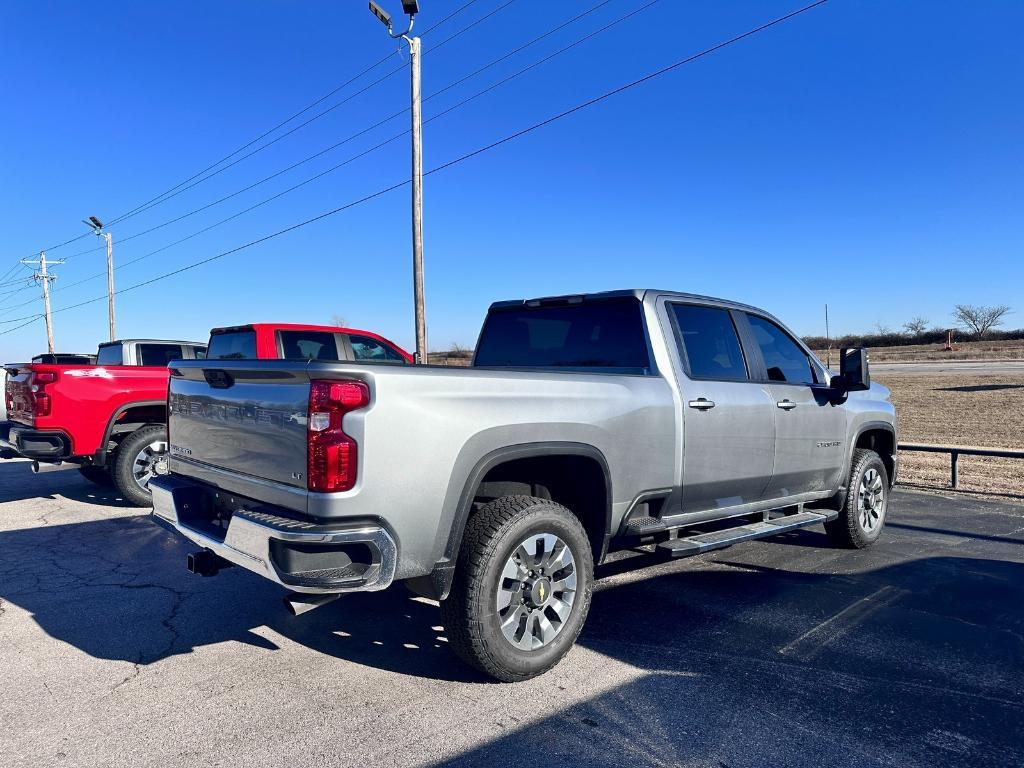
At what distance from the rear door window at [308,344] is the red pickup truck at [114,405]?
0.04ft

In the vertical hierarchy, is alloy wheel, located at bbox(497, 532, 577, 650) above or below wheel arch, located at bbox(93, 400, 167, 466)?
below

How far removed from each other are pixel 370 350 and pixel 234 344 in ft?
4.99

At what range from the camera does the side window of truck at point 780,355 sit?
5.03 meters

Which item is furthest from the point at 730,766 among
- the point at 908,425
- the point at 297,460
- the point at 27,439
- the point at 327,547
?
the point at 908,425

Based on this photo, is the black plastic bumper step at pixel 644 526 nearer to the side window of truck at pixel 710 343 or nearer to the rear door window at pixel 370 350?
the side window of truck at pixel 710 343

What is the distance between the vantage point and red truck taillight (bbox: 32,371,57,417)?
6746 mm

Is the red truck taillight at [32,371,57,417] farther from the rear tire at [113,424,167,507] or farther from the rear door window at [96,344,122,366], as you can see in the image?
the rear door window at [96,344,122,366]

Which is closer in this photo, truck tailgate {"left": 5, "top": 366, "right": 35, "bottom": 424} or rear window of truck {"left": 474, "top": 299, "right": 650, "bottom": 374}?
rear window of truck {"left": 474, "top": 299, "right": 650, "bottom": 374}

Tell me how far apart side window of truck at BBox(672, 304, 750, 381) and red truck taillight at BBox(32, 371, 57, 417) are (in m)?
5.97

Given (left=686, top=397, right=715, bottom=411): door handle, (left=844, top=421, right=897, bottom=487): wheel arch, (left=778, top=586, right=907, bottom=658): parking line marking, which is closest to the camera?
(left=778, top=586, right=907, bottom=658): parking line marking

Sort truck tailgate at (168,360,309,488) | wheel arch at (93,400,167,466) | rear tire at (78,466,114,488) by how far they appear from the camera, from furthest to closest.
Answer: rear tire at (78,466,114,488) → wheel arch at (93,400,167,466) → truck tailgate at (168,360,309,488)

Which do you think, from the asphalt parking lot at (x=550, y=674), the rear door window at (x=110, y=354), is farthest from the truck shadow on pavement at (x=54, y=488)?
the asphalt parking lot at (x=550, y=674)

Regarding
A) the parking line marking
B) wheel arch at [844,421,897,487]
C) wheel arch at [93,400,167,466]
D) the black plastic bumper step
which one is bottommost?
the parking line marking

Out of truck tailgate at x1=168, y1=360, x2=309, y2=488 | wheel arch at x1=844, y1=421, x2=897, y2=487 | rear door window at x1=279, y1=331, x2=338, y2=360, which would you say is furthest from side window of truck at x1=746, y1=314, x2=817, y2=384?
rear door window at x1=279, y1=331, x2=338, y2=360
